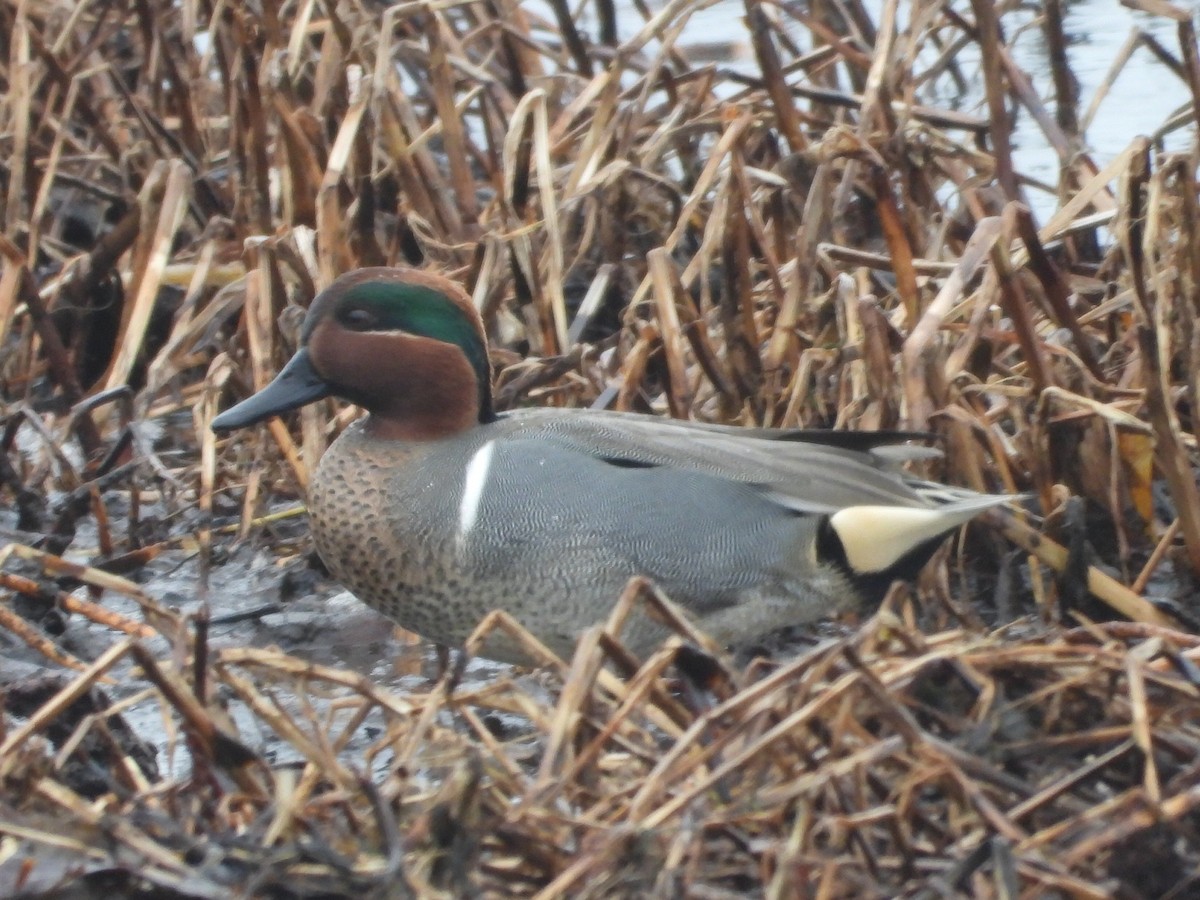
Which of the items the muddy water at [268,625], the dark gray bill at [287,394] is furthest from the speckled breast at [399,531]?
the muddy water at [268,625]

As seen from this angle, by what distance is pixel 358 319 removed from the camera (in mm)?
3750

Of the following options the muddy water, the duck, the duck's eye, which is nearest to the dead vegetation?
the muddy water

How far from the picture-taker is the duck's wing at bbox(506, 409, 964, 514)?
362 cm

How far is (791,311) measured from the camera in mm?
4152

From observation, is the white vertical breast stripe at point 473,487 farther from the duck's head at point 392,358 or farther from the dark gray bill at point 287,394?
the dark gray bill at point 287,394

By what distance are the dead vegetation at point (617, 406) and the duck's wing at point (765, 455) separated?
16 cm

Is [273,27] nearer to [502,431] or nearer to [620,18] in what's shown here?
[502,431]

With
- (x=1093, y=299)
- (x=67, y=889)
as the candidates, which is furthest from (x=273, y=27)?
(x=67, y=889)

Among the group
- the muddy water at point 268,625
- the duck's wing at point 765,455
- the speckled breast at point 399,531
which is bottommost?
the muddy water at point 268,625

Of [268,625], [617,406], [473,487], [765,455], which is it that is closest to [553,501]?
[473,487]

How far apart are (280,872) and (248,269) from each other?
8.60ft

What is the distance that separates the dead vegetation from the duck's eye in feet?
2.00

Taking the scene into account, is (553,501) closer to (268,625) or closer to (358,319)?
(358,319)

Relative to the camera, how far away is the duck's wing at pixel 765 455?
11.9 ft
